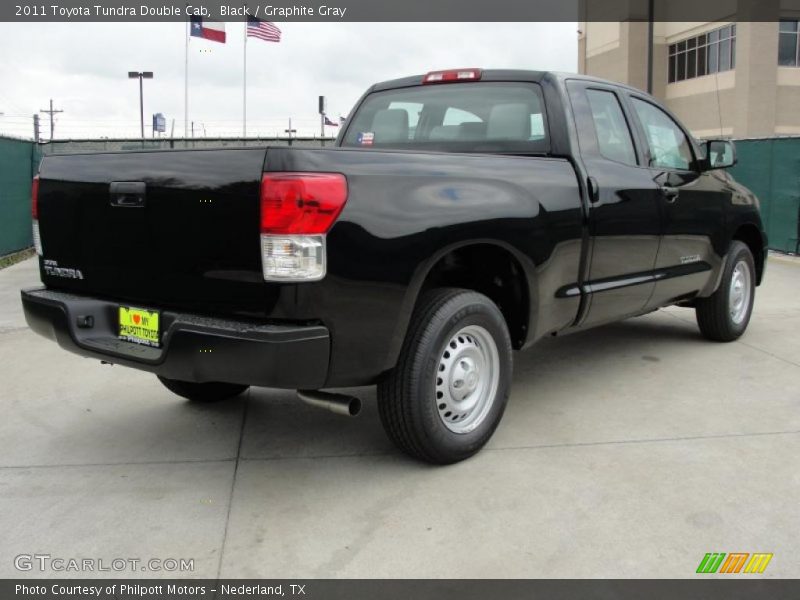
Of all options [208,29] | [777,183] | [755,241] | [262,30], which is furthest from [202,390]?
[208,29]

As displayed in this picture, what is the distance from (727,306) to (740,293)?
0.34 meters

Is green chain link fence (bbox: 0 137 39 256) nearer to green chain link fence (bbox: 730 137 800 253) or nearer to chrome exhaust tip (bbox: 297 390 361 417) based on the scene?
chrome exhaust tip (bbox: 297 390 361 417)

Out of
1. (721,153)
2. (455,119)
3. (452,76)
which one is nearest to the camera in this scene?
(455,119)

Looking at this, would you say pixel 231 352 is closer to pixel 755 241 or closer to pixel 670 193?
pixel 670 193

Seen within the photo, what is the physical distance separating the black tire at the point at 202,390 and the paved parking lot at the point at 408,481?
0.07 m

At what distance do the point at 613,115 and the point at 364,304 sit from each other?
2.57 meters

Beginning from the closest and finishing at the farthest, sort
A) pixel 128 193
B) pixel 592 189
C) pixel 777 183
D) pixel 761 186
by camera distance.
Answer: pixel 128 193 < pixel 592 189 < pixel 777 183 < pixel 761 186

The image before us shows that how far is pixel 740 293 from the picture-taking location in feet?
20.5

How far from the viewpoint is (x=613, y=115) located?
4809 mm

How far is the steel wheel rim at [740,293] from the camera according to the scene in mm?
6117

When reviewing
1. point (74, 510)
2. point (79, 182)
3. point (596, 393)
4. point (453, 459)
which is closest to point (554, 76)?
point (596, 393)
